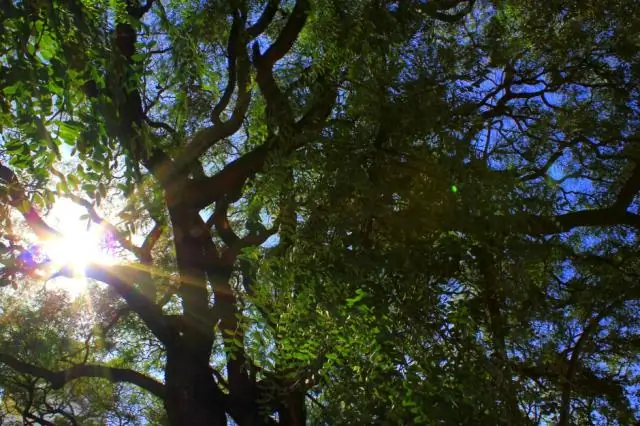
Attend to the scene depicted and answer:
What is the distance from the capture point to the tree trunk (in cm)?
562

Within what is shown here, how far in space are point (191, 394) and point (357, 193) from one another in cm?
355

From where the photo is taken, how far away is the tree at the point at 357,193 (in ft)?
7.92

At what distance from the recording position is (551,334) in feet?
13.1

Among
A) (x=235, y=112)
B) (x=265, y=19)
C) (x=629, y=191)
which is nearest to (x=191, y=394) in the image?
(x=235, y=112)

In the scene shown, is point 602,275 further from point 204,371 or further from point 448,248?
point 204,371

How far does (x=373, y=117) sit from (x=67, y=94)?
1740 millimetres

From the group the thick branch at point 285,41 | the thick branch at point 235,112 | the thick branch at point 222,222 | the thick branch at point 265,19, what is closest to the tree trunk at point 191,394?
the thick branch at point 222,222

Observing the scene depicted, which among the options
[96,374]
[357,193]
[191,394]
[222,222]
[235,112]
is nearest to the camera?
[357,193]

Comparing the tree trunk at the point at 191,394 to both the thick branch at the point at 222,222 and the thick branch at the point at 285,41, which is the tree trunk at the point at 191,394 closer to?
the thick branch at the point at 222,222

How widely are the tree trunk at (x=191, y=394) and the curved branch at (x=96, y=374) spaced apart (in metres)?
0.34

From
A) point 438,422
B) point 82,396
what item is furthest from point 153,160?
point 82,396

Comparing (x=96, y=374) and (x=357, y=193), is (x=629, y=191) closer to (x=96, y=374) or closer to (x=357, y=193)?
(x=357, y=193)

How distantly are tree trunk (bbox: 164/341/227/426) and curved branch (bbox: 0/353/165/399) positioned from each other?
339 millimetres

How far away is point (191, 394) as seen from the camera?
569cm
